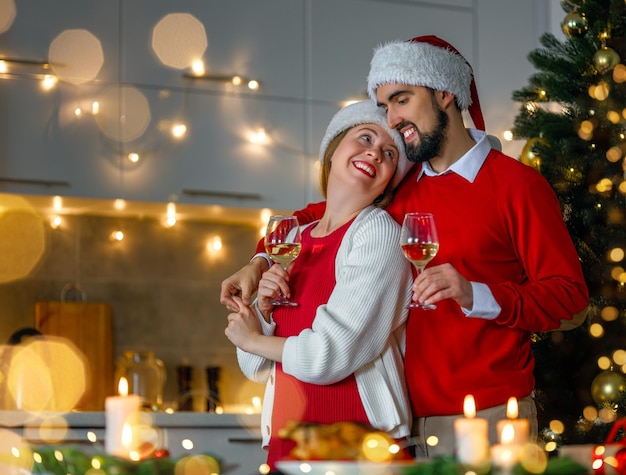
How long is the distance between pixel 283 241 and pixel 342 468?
0.94 m

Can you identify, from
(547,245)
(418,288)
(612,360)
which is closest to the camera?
(418,288)

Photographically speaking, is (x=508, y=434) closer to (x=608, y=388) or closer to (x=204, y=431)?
(x=608, y=388)

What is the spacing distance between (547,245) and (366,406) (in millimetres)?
495

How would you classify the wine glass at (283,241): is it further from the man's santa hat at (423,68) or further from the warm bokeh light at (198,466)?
the warm bokeh light at (198,466)

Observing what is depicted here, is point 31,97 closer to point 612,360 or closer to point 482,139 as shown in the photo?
point 482,139

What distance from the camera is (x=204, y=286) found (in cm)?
412

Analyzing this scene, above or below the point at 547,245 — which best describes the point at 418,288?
below

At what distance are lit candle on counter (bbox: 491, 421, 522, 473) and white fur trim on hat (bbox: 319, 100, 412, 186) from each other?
3.53 feet

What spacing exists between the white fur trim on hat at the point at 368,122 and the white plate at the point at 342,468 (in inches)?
44.0

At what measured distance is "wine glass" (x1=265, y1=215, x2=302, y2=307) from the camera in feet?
6.77

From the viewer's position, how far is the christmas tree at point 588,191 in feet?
9.20

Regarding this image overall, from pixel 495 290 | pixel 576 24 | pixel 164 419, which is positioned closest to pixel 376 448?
pixel 495 290

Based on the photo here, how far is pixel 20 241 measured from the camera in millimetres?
3824

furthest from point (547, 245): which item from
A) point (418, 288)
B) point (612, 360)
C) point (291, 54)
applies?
point (291, 54)
